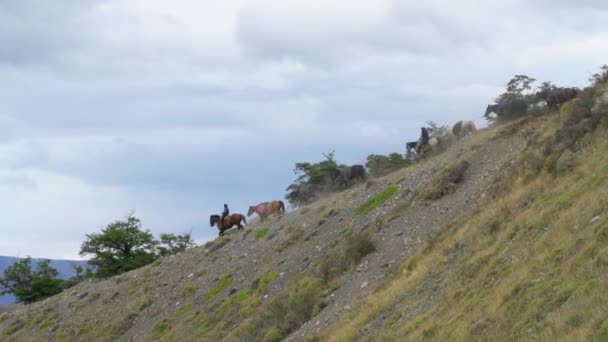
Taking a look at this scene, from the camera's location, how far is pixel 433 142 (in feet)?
117

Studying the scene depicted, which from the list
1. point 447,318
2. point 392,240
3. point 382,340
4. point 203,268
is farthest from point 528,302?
point 203,268

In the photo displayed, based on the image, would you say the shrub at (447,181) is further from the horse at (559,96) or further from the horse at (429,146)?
the horse at (429,146)

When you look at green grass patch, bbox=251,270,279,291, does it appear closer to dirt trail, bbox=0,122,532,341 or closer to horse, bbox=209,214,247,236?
dirt trail, bbox=0,122,532,341

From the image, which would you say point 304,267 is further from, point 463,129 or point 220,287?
point 463,129

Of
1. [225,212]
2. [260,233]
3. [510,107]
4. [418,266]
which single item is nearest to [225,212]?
[225,212]

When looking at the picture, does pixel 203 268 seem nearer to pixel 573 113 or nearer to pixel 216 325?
pixel 216 325

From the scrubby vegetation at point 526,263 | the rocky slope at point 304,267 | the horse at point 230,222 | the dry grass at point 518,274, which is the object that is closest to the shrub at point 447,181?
the rocky slope at point 304,267

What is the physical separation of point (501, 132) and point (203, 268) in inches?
596

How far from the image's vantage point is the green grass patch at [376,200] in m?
28.0

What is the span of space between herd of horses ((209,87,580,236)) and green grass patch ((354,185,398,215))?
7093mm

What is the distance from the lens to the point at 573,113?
70.5 feet

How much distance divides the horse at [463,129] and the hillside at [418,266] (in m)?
3.79

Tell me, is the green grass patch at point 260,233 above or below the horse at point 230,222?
below

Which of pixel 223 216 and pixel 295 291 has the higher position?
pixel 223 216
